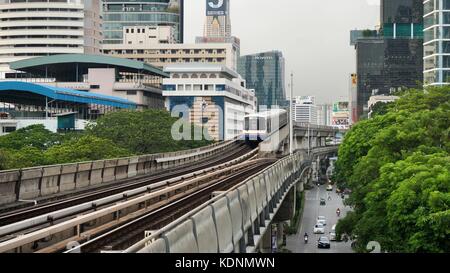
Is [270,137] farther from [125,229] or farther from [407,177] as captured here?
[125,229]

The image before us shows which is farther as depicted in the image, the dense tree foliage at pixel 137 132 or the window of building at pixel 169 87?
the window of building at pixel 169 87

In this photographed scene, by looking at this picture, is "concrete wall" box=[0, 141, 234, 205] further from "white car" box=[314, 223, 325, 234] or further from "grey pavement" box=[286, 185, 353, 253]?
"white car" box=[314, 223, 325, 234]

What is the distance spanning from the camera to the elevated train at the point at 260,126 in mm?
81938

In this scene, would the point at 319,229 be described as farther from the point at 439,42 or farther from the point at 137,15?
the point at 137,15

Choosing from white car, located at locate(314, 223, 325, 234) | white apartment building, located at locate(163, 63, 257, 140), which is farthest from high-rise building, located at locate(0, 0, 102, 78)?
white car, located at locate(314, 223, 325, 234)

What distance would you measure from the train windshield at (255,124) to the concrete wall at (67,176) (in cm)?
3244

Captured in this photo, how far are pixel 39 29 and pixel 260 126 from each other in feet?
278

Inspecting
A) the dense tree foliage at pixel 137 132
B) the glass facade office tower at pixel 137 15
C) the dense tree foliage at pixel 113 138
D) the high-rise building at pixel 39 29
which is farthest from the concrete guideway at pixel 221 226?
the glass facade office tower at pixel 137 15

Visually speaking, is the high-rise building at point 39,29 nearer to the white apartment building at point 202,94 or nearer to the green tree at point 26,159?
the white apartment building at point 202,94

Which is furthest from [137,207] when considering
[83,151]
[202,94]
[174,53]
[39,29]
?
[174,53]

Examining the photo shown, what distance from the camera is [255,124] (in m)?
83.5

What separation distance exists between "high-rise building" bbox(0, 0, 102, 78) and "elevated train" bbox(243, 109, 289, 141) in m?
78.2

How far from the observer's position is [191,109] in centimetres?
12662
